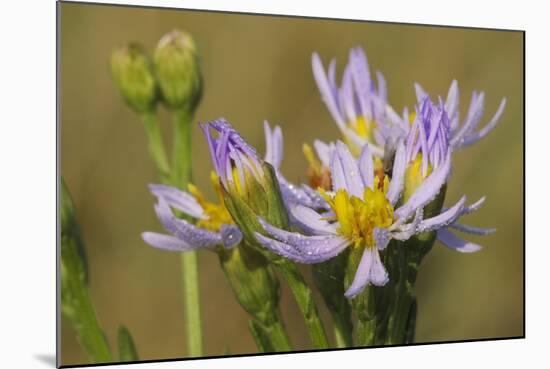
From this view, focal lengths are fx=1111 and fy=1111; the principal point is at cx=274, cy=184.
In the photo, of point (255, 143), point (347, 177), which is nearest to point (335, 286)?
point (347, 177)

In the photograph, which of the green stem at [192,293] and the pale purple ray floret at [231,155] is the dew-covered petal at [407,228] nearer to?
the pale purple ray floret at [231,155]

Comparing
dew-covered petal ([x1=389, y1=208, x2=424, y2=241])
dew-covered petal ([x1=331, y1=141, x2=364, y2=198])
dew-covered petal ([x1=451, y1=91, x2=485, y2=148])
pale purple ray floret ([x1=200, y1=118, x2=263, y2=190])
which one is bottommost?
dew-covered petal ([x1=389, y1=208, x2=424, y2=241])

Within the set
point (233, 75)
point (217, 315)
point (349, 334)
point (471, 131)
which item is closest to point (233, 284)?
point (349, 334)

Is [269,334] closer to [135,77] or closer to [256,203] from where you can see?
[256,203]

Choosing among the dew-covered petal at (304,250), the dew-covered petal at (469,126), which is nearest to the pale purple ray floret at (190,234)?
the dew-covered petal at (304,250)

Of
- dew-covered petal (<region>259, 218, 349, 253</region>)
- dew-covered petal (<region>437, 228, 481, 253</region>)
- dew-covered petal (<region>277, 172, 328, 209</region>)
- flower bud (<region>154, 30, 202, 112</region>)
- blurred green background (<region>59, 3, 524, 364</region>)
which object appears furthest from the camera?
blurred green background (<region>59, 3, 524, 364</region>)

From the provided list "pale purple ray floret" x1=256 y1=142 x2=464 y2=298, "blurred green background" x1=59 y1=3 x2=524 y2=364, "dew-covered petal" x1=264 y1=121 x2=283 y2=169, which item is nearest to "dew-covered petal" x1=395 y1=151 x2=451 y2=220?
"pale purple ray floret" x1=256 y1=142 x2=464 y2=298

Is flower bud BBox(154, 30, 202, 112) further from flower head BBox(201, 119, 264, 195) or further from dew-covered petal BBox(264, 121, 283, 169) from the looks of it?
flower head BBox(201, 119, 264, 195)

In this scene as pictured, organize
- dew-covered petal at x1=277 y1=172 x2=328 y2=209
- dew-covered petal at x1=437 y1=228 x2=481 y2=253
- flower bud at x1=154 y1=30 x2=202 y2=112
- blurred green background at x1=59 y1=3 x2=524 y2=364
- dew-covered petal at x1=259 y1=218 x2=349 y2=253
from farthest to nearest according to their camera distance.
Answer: blurred green background at x1=59 y1=3 x2=524 y2=364
flower bud at x1=154 y1=30 x2=202 y2=112
dew-covered petal at x1=437 y1=228 x2=481 y2=253
dew-covered petal at x1=277 y1=172 x2=328 y2=209
dew-covered petal at x1=259 y1=218 x2=349 y2=253

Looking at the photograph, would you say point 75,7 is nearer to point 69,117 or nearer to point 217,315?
point 69,117
